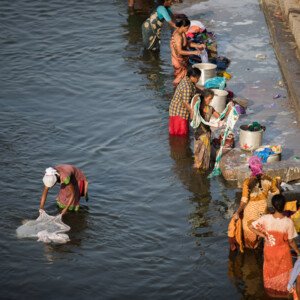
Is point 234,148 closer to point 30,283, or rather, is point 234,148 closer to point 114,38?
point 30,283

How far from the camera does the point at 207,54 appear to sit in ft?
57.4

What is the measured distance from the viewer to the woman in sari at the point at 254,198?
1034cm

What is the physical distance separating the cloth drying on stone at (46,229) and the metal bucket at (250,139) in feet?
11.3

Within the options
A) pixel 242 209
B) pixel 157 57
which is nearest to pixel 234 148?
pixel 242 209

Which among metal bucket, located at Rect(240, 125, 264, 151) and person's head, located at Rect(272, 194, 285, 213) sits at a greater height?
person's head, located at Rect(272, 194, 285, 213)

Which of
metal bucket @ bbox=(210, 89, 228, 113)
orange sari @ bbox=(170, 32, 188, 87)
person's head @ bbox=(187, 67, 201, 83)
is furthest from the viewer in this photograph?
orange sari @ bbox=(170, 32, 188, 87)

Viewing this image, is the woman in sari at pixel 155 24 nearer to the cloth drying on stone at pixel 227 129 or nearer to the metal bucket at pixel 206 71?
the metal bucket at pixel 206 71

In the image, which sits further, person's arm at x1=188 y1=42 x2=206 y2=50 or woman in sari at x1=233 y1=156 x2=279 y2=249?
person's arm at x1=188 y1=42 x2=206 y2=50

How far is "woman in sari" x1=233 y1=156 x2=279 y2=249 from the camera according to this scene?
10344 millimetres

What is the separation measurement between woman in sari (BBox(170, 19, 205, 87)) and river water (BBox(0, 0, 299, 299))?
0.52 meters

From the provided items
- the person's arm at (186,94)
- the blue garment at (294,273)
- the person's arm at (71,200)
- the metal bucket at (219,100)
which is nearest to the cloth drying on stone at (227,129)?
the person's arm at (186,94)

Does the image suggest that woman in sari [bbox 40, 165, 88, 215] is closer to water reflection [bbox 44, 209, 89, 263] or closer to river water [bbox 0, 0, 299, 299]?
water reflection [bbox 44, 209, 89, 263]

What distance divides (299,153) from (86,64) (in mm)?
7425

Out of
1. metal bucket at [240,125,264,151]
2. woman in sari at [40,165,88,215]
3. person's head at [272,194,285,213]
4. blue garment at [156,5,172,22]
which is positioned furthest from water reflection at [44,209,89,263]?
blue garment at [156,5,172,22]
